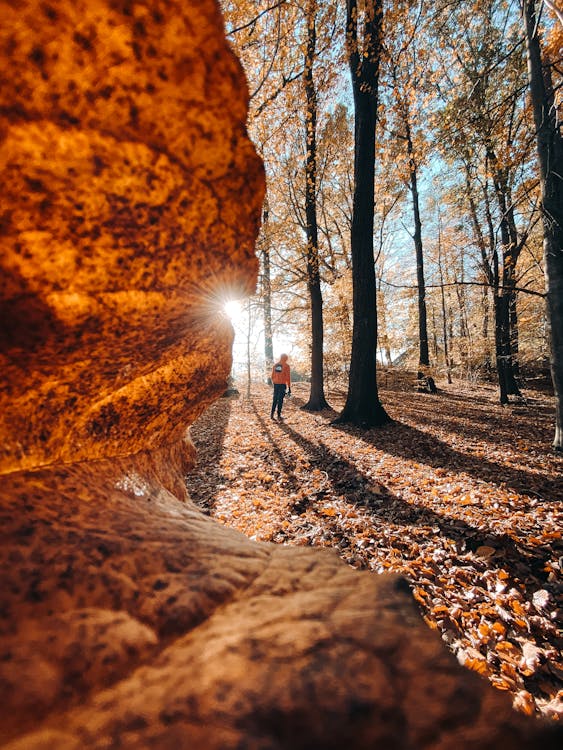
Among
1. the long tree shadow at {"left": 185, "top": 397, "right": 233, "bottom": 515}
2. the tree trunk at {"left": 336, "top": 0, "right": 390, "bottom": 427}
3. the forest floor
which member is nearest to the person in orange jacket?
the forest floor

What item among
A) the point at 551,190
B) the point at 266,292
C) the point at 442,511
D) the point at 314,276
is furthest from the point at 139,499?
the point at 266,292

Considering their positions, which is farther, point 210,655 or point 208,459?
point 208,459

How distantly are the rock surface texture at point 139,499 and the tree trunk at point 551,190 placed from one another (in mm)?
6692

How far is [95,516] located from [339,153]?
15304mm

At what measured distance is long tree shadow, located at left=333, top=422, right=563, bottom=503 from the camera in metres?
4.39

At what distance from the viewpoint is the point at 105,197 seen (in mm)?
1038

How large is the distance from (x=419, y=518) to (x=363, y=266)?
6.30 meters

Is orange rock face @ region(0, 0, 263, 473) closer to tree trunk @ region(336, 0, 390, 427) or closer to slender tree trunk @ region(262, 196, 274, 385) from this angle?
tree trunk @ region(336, 0, 390, 427)

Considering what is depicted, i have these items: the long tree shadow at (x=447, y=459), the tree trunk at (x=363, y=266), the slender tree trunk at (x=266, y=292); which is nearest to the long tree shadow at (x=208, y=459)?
the long tree shadow at (x=447, y=459)

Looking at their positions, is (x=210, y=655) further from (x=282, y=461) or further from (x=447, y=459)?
(x=447, y=459)

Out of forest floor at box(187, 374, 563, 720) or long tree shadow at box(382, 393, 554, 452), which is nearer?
forest floor at box(187, 374, 563, 720)

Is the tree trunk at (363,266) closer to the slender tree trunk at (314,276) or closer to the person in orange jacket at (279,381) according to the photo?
the person in orange jacket at (279,381)

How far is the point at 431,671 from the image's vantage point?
66cm

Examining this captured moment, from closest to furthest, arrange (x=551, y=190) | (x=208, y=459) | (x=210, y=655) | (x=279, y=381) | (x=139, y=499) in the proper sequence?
(x=210, y=655), (x=139, y=499), (x=551, y=190), (x=208, y=459), (x=279, y=381)
